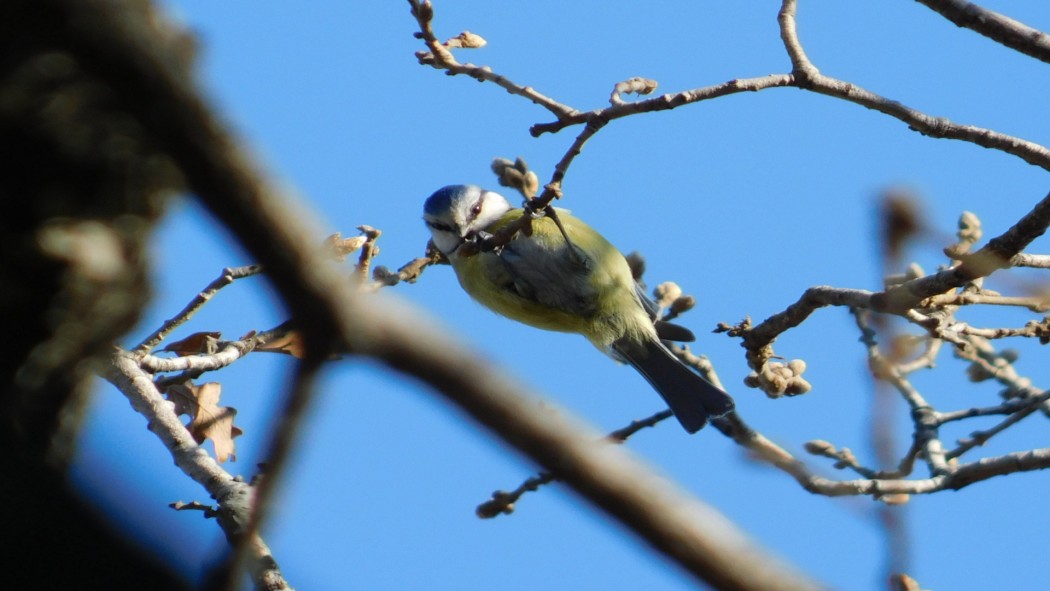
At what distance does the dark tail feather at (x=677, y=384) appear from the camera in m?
3.81

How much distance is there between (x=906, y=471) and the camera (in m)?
2.88

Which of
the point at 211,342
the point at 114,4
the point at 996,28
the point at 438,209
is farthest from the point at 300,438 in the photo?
the point at 438,209

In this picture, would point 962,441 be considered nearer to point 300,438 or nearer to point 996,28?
point 996,28

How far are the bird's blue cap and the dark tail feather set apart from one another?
1.16 meters

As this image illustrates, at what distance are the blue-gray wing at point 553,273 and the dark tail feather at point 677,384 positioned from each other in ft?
0.80

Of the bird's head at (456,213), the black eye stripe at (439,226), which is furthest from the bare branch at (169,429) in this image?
the black eye stripe at (439,226)

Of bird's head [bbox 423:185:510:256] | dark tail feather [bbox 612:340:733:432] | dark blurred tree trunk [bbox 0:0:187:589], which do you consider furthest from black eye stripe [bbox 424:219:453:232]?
dark blurred tree trunk [bbox 0:0:187:589]

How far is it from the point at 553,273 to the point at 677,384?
0.67m

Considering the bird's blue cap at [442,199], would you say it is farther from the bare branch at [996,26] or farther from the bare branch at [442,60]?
the bare branch at [996,26]

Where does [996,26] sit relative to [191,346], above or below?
above

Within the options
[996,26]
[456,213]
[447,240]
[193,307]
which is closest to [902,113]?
[996,26]

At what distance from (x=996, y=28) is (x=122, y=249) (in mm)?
1843

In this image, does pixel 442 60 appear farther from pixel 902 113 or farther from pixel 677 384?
pixel 677 384

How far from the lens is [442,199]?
17.1 feet
